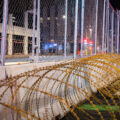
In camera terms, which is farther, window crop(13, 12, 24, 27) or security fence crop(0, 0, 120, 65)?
window crop(13, 12, 24, 27)

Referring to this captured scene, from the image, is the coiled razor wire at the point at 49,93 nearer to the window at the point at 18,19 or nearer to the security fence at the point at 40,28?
the security fence at the point at 40,28

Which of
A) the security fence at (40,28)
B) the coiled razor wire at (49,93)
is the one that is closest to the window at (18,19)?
the security fence at (40,28)

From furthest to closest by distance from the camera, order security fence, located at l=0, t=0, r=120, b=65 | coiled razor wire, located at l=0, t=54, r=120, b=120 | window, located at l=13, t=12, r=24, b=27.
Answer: window, located at l=13, t=12, r=24, b=27, security fence, located at l=0, t=0, r=120, b=65, coiled razor wire, located at l=0, t=54, r=120, b=120

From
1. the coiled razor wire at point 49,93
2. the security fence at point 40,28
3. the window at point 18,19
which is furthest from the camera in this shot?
the window at point 18,19

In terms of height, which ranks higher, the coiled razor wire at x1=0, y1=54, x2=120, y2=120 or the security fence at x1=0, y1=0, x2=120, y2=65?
the security fence at x1=0, y1=0, x2=120, y2=65

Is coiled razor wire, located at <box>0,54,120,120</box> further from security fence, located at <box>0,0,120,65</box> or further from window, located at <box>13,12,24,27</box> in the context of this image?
window, located at <box>13,12,24,27</box>

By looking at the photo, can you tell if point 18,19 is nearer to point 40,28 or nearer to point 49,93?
point 40,28

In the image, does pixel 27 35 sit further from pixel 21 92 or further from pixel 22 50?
pixel 21 92

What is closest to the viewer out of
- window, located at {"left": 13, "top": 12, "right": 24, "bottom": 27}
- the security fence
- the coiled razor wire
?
the coiled razor wire

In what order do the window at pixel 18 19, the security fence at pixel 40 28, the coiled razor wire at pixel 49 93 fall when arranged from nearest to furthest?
the coiled razor wire at pixel 49 93, the security fence at pixel 40 28, the window at pixel 18 19

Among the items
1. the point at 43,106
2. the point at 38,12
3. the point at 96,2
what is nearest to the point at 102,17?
the point at 96,2

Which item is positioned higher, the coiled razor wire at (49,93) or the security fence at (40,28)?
the security fence at (40,28)

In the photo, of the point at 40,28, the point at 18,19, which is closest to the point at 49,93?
the point at 18,19

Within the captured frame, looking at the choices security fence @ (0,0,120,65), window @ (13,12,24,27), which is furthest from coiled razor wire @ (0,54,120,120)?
window @ (13,12,24,27)
